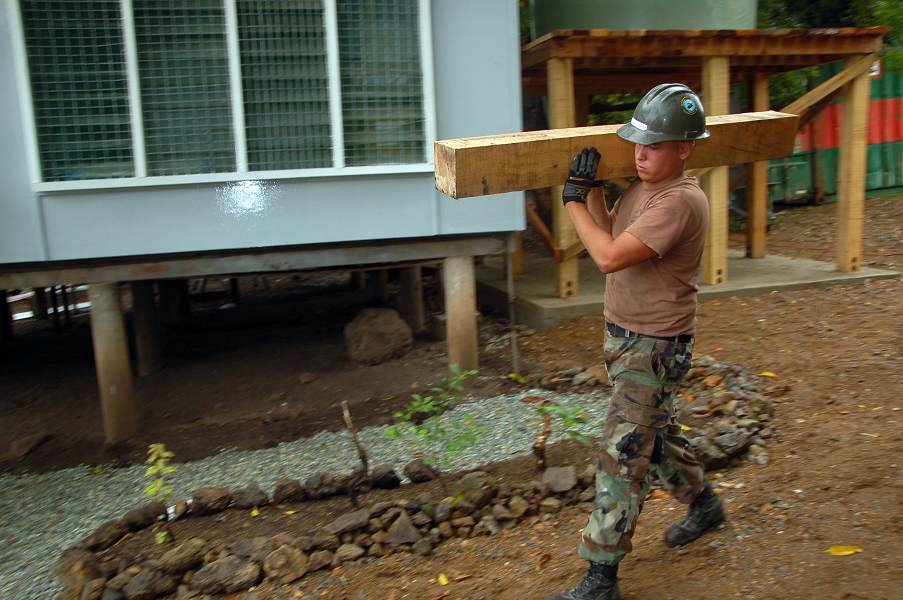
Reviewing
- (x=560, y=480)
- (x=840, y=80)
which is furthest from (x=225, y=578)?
(x=840, y=80)

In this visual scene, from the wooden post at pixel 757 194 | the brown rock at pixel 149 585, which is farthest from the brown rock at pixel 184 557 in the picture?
the wooden post at pixel 757 194

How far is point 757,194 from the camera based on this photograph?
9.70m

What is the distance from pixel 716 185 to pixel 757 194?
2124 mm

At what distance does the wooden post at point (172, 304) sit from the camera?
10039 mm

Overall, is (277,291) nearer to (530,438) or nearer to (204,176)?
(204,176)

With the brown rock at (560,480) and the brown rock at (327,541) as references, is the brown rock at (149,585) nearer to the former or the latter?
the brown rock at (327,541)

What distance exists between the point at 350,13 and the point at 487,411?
138 inches

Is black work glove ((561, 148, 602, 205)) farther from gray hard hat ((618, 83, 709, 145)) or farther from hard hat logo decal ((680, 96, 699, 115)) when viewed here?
hard hat logo decal ((680, 96, 699, 115))

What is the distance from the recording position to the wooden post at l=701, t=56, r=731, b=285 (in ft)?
25.3

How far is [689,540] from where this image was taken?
135 inches

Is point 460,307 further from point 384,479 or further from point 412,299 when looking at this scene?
point 384,479

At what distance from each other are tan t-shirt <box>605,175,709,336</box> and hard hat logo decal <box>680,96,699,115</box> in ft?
0.84

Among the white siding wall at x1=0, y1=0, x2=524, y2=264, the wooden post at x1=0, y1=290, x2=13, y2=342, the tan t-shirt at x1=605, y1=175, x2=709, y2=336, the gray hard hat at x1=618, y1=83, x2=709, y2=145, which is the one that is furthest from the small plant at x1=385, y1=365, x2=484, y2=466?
the wooden post at x1=0, y1=290, x2=13, y2=342

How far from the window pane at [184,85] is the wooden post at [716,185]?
4.64 metres
